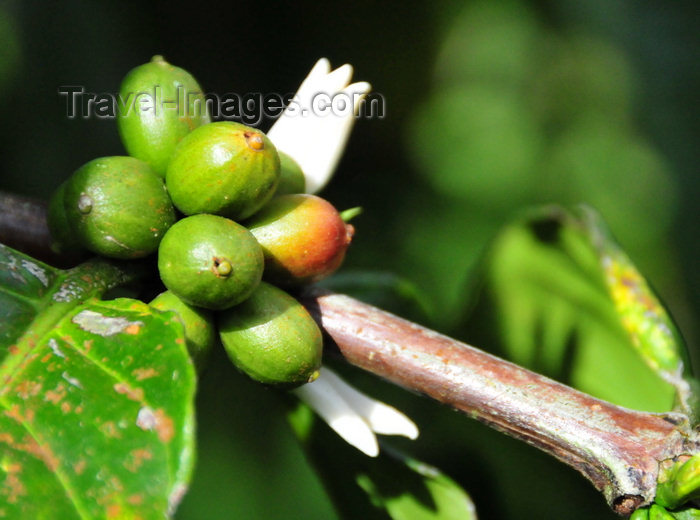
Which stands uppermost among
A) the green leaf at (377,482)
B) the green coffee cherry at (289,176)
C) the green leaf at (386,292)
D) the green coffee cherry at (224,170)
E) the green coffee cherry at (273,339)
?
the green coffee cherry at (224,170)

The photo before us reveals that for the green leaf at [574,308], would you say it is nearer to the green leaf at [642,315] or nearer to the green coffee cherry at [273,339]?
the green leaf at [642,315]

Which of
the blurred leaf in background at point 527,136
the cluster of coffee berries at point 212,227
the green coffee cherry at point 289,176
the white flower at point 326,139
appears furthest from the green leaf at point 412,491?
the blurred leaf in background at point 527,136

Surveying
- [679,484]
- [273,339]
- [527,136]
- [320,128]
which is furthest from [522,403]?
[527,136]

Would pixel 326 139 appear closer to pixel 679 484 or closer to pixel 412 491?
pixel 412 491

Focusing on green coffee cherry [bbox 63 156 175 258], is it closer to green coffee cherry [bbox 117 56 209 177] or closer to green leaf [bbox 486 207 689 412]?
green coffee cherry [bbox 117 56 209 177]

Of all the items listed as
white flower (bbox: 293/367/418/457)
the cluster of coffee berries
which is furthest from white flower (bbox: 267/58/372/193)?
white flower (bbox: 293/367/418/457)

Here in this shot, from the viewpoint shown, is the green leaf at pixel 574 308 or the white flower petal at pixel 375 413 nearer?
the white flower petal at pixel 375 413
